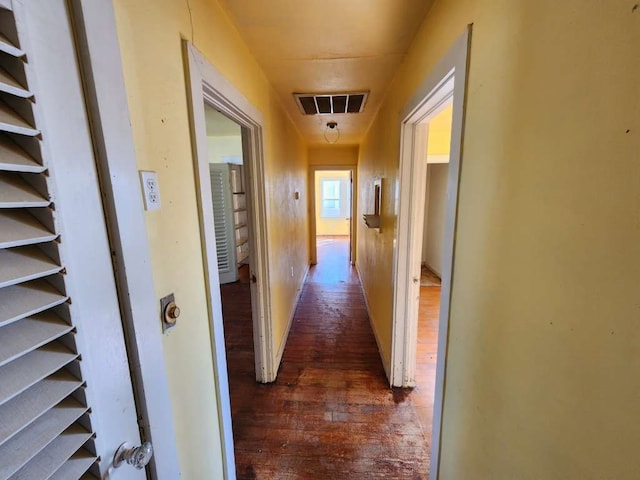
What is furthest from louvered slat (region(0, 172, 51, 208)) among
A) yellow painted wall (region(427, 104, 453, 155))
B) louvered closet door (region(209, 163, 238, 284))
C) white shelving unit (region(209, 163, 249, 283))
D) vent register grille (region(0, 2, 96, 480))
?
louvered closet door (region(209, 163, 238, 284))

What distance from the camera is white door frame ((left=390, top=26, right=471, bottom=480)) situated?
3.05 feet

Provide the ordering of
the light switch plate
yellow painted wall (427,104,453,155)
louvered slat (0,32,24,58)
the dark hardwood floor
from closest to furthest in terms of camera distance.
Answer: louvered slat (0,32,24,58), the light switch plate, the dark hardwood floor, yellow painted wall (427,104,453,155)

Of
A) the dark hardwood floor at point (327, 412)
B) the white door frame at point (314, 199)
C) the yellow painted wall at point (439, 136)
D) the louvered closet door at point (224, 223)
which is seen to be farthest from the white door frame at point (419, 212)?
the white door frame at point (314, 199)

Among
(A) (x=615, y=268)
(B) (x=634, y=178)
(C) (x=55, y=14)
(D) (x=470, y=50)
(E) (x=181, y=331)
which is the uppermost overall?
(D) (x=470, y=50)

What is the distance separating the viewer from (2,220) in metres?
0.41

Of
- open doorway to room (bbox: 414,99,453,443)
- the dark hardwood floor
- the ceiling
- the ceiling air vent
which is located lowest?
the dark hardwood floor

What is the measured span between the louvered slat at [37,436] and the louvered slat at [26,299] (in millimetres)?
196

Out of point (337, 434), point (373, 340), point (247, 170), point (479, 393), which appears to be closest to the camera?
point (479, 393)

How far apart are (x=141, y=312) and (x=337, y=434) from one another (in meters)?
1.61

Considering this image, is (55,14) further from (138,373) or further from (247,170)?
(247,170)

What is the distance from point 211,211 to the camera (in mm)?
1085

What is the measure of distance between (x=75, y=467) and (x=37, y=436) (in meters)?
0.12

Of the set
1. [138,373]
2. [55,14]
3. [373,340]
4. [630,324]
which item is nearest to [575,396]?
[630,324]

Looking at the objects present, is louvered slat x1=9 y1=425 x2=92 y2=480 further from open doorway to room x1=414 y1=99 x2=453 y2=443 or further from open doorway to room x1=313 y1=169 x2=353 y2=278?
open doorway to room x1=313 y1=169 x2=353 y2=278
